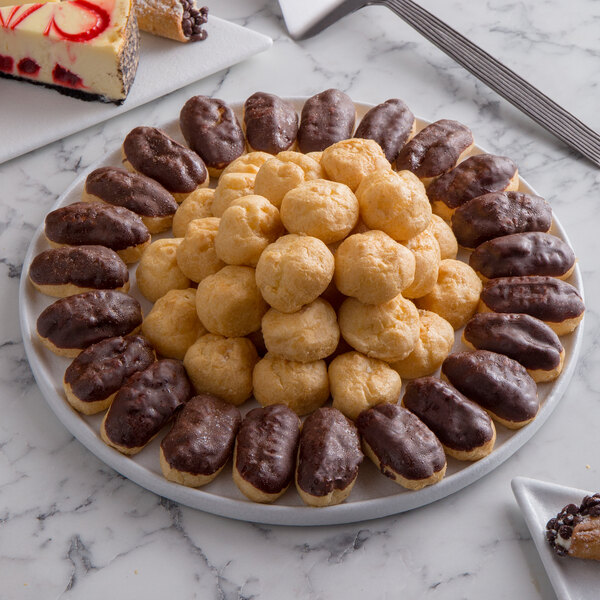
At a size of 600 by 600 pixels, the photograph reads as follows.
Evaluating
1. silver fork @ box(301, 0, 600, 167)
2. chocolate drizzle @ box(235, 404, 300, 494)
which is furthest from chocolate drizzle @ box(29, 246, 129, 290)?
silver fork @ box(301, 0, 600, 167)

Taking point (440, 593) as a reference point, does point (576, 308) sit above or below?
above

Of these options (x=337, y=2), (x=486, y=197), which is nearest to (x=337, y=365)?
(x=486, y=197)

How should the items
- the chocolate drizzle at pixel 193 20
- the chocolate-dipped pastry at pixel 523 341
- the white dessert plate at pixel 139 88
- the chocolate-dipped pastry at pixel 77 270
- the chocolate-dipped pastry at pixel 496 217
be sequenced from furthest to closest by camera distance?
the chocolate drizzle at pixel 193 20 → the white dessert plate at pixel 139 88 → the chocolate-dipped pastry at pixel 496 217 → the chocolate-dipped pastry at pixel 77 270 → the chocolate-dipped pastry at pixel 523 341

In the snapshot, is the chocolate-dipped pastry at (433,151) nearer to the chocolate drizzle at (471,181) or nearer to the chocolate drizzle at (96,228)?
the chocolate drizzle at (471,181)

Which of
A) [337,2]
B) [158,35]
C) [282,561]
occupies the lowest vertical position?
[282,561]

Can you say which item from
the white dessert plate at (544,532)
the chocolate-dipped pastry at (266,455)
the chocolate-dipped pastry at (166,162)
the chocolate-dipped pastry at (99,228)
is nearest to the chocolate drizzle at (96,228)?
the chocolate-dipped pastry at (99,228)

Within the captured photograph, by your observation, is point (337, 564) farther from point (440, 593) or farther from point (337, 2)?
point (337, 2)

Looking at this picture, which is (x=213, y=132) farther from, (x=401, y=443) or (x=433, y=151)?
(x=401, y=443)
